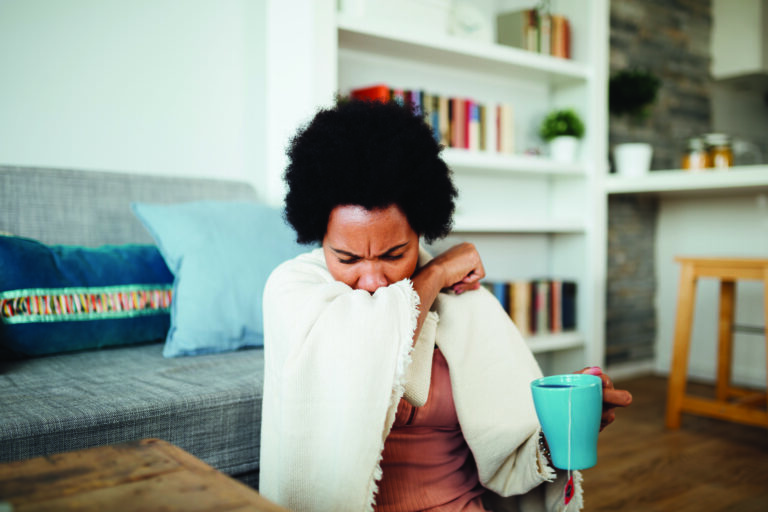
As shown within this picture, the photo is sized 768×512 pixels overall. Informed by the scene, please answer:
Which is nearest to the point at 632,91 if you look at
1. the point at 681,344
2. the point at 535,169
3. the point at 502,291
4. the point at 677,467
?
the point at 535,169

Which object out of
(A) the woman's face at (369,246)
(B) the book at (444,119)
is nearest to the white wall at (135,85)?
(B) the book at (444,119)

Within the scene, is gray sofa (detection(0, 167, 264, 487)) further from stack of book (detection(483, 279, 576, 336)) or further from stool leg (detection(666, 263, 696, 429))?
stool leg (detection(666, 263, 696, 429))

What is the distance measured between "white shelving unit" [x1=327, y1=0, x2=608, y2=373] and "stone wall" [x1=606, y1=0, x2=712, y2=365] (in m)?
0.33

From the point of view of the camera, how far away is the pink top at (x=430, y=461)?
101 cm

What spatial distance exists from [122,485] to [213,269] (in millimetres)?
1093

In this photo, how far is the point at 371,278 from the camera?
1.03 m

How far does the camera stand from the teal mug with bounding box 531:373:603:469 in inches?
28.9

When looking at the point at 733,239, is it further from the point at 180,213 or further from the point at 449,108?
the point at 180,213

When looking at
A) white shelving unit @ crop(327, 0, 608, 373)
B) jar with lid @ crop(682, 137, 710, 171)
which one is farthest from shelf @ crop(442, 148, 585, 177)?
jar with lid @ crop(682, 137, 710, 171)

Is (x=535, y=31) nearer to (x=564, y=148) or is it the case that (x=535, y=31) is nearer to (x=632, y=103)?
(x=564, y=148)

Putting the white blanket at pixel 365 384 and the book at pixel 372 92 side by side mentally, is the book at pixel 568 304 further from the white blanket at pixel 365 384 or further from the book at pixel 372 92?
the white blanket at pixel 365 384

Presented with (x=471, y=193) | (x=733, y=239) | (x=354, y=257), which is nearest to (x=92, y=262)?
(x=354, y=257)

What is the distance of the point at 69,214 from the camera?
5.98 feet

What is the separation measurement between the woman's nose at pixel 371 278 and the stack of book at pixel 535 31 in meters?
2.39
